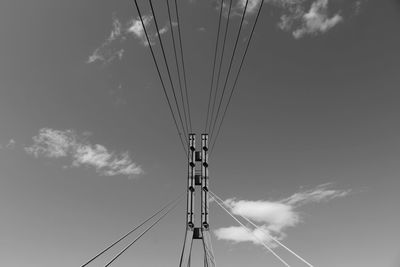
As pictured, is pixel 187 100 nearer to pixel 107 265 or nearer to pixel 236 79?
pixel 236 79

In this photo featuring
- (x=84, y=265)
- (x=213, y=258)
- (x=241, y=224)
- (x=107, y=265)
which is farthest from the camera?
(x=213, y=258)

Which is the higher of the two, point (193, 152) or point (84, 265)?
point (193, 152)

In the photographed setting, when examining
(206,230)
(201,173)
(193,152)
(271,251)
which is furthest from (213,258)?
(271,251)

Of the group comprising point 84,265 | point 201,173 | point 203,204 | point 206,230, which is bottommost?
point 84,265

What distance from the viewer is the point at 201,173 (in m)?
21.2

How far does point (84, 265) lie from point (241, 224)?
7.67 m

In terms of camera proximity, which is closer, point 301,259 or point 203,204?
point 301,259

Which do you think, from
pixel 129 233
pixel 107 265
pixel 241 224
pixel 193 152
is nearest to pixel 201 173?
pixel 193 152

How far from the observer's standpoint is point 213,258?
1897cm

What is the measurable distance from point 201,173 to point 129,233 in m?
9.77

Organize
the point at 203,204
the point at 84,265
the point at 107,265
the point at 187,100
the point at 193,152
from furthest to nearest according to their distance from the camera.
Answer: the point at 193,152, the point at 203,204, the point at 187,100, the point at 107,265, the point at 84,265

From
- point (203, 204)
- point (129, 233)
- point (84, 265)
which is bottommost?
point (84, 265)

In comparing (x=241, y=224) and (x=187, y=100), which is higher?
(x=187, y=100)

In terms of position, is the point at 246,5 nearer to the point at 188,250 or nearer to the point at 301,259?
the point at 301,259
